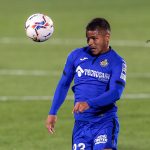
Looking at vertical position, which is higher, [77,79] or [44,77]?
[77,79]

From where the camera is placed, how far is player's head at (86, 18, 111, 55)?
11.7 metres

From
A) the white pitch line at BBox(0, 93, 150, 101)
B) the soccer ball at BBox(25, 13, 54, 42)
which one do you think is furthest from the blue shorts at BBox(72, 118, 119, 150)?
the white pitch line at BBox(0, 93, 150, 101)

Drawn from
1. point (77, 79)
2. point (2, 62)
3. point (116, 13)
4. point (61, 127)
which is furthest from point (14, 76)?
point (116, 13)

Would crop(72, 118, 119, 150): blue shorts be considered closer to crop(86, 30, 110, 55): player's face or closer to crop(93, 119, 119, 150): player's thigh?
crop(93, 119, 119, 150): player's thigh

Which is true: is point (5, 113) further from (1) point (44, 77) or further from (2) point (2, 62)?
(2) point (2, 62)

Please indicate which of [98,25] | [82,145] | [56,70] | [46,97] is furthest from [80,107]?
[56,70]

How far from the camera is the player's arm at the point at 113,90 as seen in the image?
1143 cm

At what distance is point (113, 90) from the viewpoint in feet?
37.7

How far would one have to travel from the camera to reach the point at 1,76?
23.5 metres

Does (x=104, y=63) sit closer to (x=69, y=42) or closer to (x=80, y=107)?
(x=80, y=107)

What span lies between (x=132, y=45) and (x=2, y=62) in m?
6.12

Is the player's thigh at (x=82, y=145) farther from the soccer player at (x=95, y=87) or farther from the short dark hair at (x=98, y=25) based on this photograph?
the short dark hair at (x=98, y=25)

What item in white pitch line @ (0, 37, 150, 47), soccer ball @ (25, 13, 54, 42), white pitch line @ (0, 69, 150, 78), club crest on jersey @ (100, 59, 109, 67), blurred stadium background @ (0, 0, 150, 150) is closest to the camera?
club crest on jersey @ (100, 59, 109, 67)

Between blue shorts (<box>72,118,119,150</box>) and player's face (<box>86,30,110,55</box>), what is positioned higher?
player's face (<box>86,30,110,55</box>)
